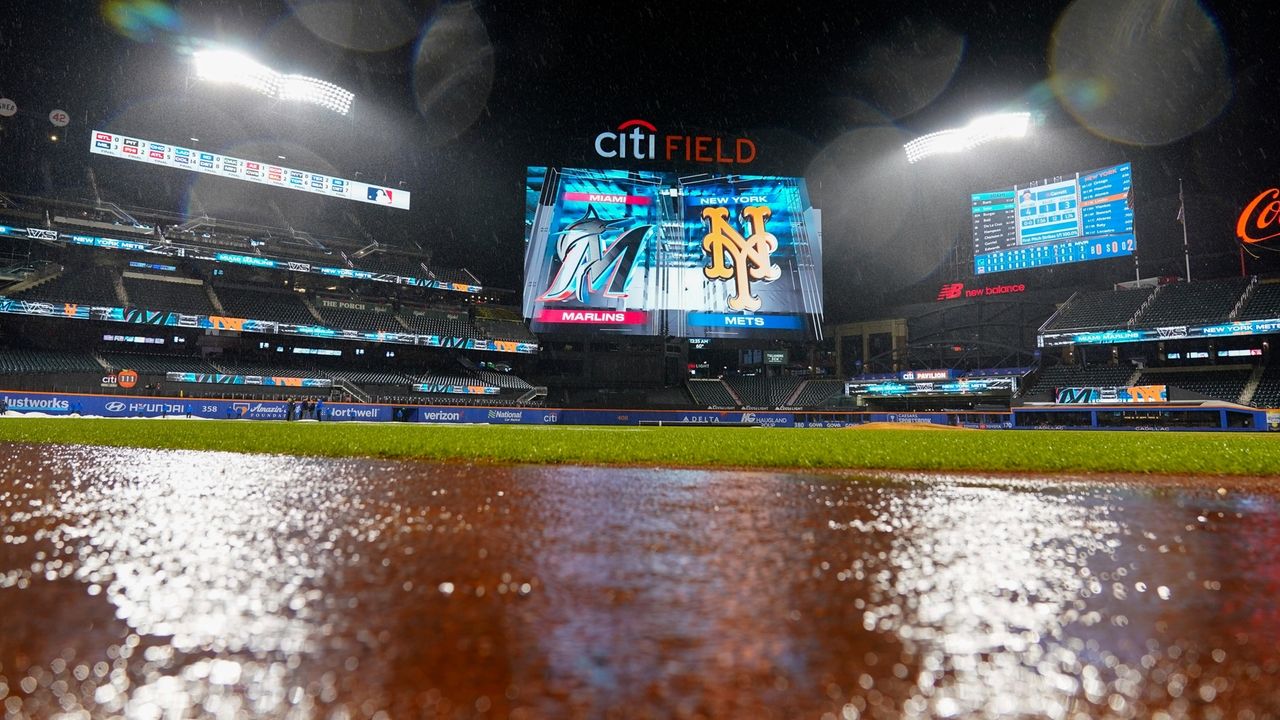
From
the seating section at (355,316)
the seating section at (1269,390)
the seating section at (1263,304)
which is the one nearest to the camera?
the seating section at (1269,390)

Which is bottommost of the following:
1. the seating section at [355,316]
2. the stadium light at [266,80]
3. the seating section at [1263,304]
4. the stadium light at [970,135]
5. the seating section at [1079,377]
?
the seating section at [1079,377]

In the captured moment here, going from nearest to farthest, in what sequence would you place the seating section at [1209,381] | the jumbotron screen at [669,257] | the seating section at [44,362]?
the seating section at [44,362] < the seating section at [1209,381] < the jumbotron screen at [669,257]

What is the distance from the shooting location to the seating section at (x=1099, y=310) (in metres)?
28.5

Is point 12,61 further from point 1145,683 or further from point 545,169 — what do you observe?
point 1145,683

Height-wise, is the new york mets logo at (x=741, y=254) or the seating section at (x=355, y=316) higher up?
the new york mets logo at (x=741, y=254)

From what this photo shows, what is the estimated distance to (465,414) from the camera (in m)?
27.7

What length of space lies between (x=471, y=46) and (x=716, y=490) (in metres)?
32.1

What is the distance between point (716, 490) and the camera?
11.8 feet

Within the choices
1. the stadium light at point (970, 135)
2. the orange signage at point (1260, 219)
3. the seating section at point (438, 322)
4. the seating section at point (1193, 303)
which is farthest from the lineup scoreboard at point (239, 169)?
the orange signage at point (1260, 219)

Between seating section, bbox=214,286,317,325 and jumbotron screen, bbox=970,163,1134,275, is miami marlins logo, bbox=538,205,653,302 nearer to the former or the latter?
seating section, bbox=214,286,317,325

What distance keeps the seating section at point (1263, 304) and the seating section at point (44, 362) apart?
48.8 m

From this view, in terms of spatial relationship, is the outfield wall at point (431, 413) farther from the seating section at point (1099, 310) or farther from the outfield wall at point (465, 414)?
the seating section at point (1099, 310)

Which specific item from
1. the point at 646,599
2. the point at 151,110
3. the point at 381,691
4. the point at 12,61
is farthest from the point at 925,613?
the point at 151,110

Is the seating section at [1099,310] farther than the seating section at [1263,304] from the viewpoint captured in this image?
Yes
